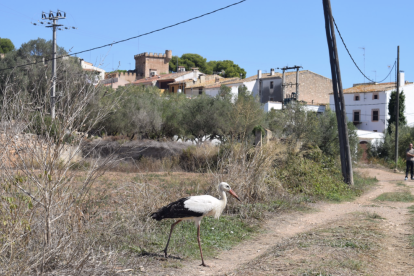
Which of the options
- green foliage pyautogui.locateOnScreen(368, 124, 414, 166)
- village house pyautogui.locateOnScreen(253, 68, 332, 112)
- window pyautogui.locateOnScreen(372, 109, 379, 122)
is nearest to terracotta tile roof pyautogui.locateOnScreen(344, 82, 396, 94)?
window pyautogui.locateOnScreen(372, 109, 379, 122)

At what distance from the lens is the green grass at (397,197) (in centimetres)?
1400

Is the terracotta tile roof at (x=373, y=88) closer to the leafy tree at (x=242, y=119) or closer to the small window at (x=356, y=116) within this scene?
the small window at (x=356, y=116)

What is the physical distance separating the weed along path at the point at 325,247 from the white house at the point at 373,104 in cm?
3944

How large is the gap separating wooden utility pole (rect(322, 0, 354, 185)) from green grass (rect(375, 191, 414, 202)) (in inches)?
62.6

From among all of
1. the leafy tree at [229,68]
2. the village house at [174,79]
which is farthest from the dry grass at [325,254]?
the leafy tree at [229,68]

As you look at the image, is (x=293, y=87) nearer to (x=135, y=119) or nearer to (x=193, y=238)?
(x=135, y=119)

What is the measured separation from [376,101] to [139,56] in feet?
184

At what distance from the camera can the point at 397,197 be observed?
1435 centimetres

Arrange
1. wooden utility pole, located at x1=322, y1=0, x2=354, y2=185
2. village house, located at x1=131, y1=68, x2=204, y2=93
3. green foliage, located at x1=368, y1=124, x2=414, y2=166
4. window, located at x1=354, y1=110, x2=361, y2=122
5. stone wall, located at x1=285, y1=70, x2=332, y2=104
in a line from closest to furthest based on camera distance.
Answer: wooden utility pole, located at x1=322, y1=0, x2=354, y2=185 < green foliage, located at x1=368, y1=124, x2=414, y2=166 < window, located at x1=354, y1=110, x2=361, y2=122 < stone wall, located at x1=285, y1=70, x2=332, y2=104 < village house, located at x1=131, y1=68, x2=204, y2=93

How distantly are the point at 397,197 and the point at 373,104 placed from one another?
3707cm

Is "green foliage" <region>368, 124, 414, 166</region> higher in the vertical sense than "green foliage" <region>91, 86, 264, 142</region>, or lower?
lower

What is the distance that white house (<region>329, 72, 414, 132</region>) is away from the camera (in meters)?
47.5

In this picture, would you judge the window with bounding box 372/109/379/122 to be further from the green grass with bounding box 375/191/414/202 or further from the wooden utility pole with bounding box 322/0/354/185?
the green grass with bounding box 375/191/414/202

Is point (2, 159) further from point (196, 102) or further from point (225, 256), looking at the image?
point (196, 102)
